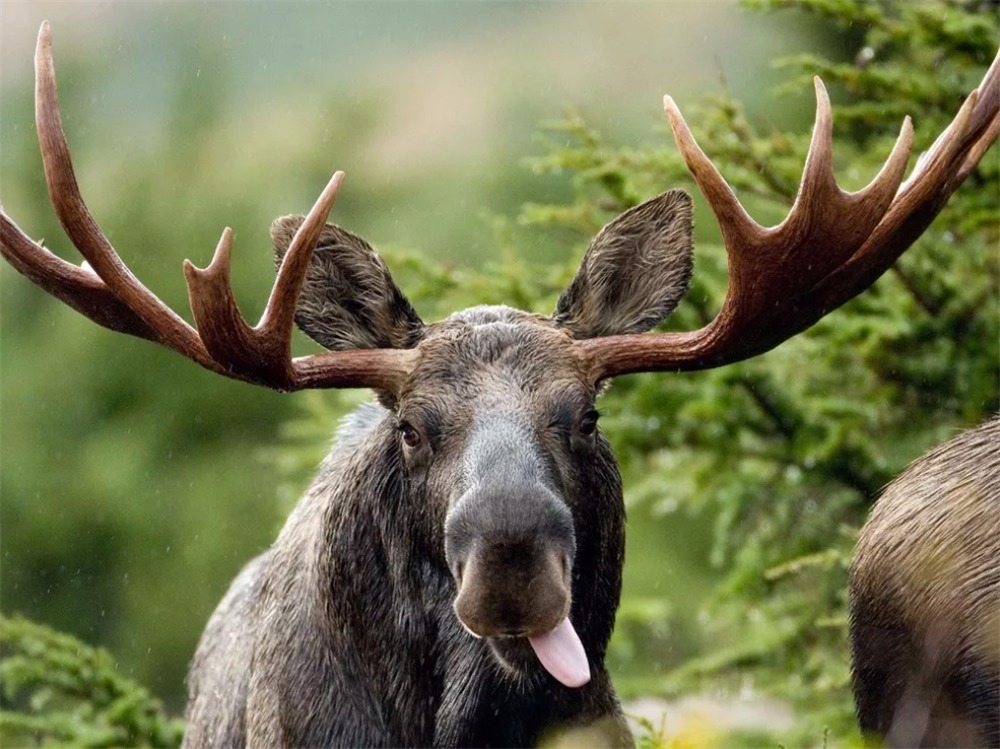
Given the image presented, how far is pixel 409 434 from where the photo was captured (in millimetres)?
5395

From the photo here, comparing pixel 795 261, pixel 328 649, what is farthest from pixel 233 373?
pixel 795 261

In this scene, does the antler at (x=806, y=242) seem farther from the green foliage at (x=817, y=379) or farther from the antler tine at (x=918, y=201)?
the green foliage at (x=817, y=379)

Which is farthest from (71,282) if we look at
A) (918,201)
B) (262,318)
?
(918,201)

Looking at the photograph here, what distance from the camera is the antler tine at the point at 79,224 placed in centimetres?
552

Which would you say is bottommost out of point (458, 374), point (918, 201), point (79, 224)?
point (458, 374)

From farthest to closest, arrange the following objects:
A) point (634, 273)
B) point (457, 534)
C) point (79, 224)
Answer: point (634, 273)
point (79, 224)
point (457, 534)

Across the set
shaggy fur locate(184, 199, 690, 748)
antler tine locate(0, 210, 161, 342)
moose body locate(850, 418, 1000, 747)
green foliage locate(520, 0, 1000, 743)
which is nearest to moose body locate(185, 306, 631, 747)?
shaggy fur locate(184, 199, 690, 748)

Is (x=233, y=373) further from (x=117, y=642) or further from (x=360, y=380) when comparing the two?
(x=117, y=642)

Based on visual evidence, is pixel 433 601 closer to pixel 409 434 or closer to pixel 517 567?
pixel 409 434

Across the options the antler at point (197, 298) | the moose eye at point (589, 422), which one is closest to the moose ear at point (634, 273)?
the moose eye at point (589, 422)

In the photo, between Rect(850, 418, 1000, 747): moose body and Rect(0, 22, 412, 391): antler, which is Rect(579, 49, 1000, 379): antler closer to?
Rect(850, 418, 1000, 747): moose body

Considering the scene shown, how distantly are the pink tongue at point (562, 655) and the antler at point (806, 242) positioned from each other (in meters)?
0.90

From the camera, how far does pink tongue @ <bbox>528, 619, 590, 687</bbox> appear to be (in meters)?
4.98

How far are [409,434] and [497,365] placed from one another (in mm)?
334
